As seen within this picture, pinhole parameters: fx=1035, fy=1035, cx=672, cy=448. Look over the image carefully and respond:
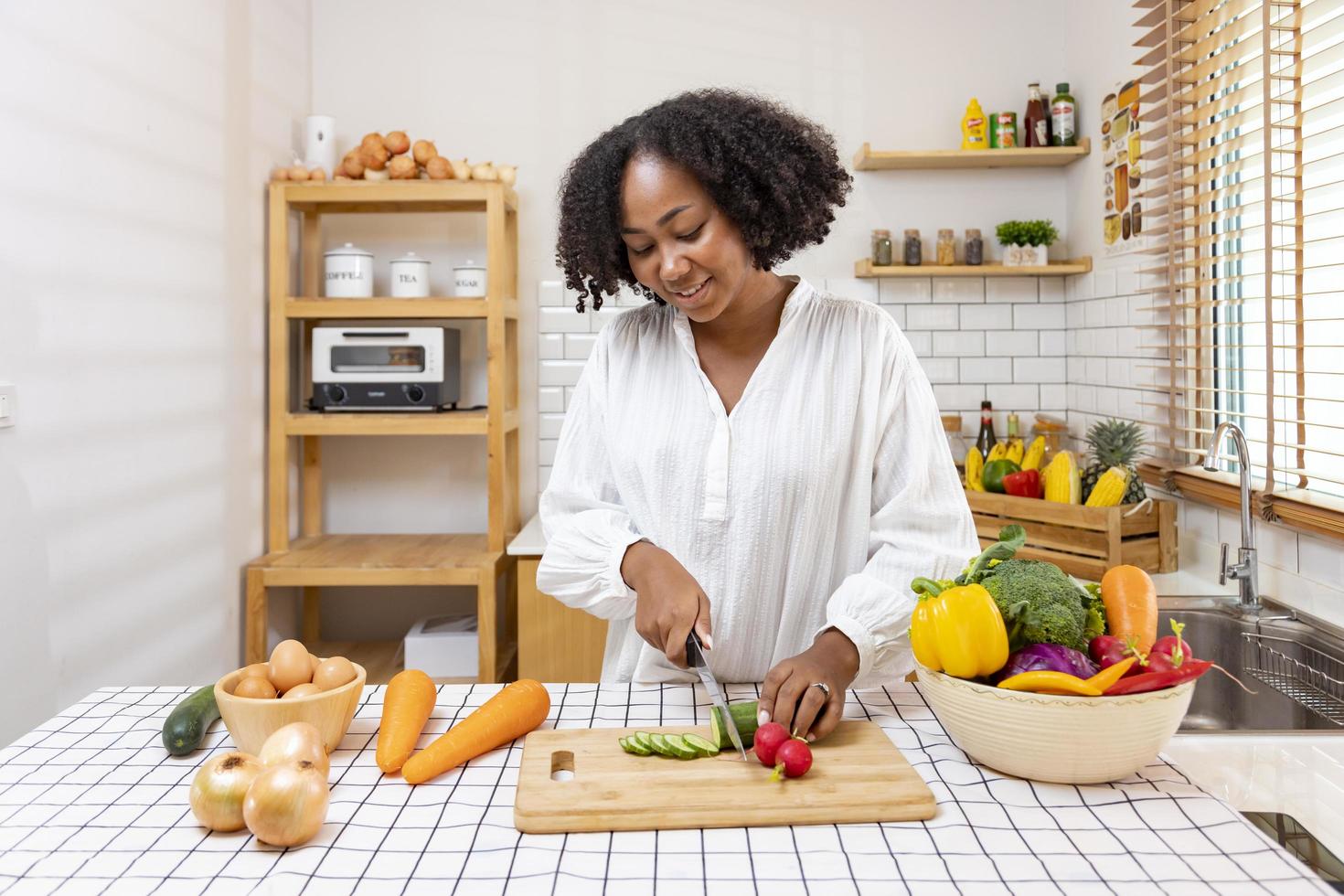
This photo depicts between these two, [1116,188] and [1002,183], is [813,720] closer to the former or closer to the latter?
[1116,188]

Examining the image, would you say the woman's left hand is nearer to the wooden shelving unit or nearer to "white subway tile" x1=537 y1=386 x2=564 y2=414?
the wooden shelving unit

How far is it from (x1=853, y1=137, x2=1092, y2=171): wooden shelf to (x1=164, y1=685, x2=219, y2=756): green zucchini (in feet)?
8.02

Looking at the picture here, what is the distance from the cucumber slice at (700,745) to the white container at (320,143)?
8.11ft

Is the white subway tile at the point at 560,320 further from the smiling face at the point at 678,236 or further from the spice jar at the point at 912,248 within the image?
the smiling face at the point at 678,236

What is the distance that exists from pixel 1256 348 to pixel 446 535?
2275 millimetres

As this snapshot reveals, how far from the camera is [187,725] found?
1.13m

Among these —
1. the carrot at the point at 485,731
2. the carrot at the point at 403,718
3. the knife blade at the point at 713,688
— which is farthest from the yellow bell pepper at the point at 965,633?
the carrot at the point at 403,718

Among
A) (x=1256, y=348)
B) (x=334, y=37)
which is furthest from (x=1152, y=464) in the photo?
(x=334, y=37)

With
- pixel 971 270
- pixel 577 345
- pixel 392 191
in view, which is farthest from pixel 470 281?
pixel 971 270

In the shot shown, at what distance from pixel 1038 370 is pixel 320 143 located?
2.30 metres

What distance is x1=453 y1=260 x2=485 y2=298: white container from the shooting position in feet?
9.78

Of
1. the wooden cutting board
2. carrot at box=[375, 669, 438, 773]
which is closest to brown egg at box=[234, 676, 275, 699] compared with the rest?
carrot at box=[375, 669, 438, 773]

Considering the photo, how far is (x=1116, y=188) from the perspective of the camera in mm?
2814

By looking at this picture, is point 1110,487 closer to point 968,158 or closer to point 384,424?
point 968,158
